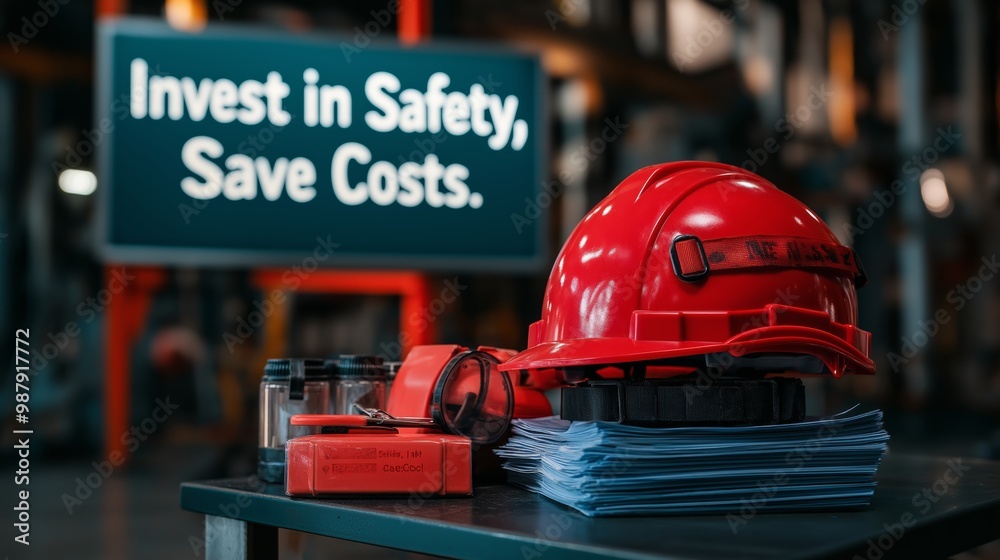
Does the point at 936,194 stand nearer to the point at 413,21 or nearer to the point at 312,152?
the point at 413,21

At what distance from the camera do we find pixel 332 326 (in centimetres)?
540

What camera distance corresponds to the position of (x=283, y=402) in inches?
49.2

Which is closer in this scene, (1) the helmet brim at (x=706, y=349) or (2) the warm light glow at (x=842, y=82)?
(1) the helmet brim at (x=706, y=349)

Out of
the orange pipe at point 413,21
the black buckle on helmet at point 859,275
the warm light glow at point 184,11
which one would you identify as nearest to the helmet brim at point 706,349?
the black buckle on helmet at point 859,275

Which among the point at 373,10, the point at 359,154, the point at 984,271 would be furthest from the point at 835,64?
the point at 359,154

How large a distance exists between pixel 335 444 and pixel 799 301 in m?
0.56

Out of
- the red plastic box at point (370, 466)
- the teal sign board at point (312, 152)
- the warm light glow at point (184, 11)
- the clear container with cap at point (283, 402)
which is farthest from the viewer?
the warm light glow at point (184, 11)

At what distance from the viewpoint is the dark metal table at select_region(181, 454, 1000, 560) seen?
0.79 meters

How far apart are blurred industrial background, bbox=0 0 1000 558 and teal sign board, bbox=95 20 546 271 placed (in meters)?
0.18

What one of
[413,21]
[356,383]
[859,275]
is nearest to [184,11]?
[413,21]

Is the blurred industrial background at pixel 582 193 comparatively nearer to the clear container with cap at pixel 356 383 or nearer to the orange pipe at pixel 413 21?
the orange pipe at pixel 413 21

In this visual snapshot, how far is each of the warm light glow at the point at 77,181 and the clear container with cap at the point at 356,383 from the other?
4.91 m

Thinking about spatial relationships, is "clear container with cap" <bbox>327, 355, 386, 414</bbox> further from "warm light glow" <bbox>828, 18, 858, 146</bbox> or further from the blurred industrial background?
"warm light glow" <bbox>828, 18, 858, 146</bbox>

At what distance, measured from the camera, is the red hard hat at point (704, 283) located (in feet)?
3.23
